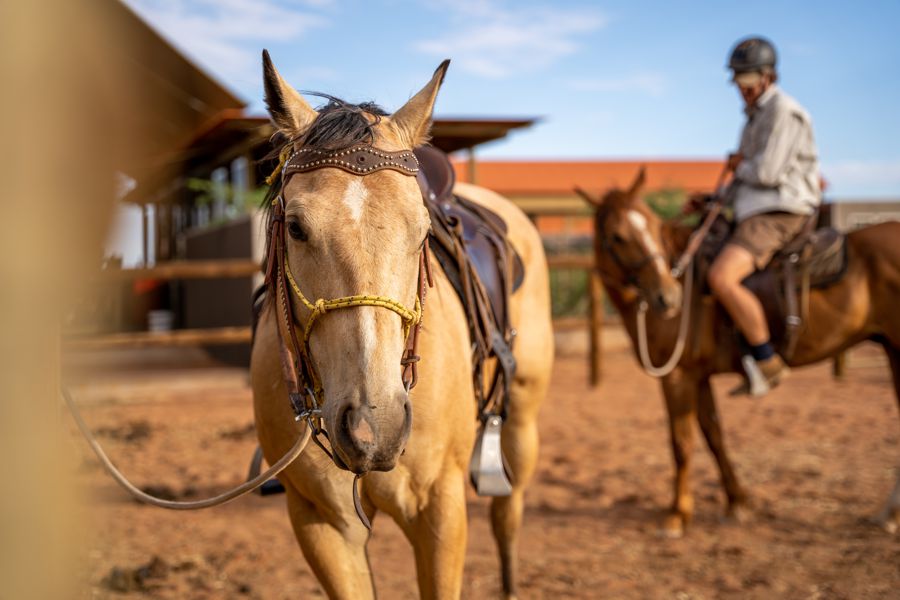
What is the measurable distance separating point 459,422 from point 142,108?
1.38 meters

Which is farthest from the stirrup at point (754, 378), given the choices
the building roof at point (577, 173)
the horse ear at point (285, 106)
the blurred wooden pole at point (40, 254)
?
the building roof at point (577, 173)

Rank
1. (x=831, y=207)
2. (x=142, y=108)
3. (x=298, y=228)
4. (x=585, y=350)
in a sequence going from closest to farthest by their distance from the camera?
(x=142, y=108) < (x=298, y=228) < (x=831, y=207) < (x=585, y=350)

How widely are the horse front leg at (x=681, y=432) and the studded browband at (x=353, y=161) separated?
3.20 meters

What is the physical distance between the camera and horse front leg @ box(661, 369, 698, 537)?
14.2 feet

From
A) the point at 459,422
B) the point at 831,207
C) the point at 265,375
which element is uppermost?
the point at 831,207

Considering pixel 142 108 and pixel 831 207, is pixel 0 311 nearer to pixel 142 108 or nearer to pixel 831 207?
pixel 142 108

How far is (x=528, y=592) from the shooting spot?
135 inches

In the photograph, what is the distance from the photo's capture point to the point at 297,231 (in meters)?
1.69

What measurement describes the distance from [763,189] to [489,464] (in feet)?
9.26

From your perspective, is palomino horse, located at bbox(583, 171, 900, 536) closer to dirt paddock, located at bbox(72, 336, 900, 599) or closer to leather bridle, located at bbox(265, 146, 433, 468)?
dirt paddock, located at bbox(72, 336, 900, 599)

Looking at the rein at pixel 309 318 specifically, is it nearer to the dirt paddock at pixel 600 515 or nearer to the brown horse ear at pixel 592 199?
the dirt paddock at pixel 600 515

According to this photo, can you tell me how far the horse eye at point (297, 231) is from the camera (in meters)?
1.69

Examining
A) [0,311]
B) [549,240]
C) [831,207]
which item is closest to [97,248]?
[0,311]

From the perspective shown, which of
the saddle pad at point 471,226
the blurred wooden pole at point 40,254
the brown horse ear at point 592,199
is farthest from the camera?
the brown horse ear at point 592,199
